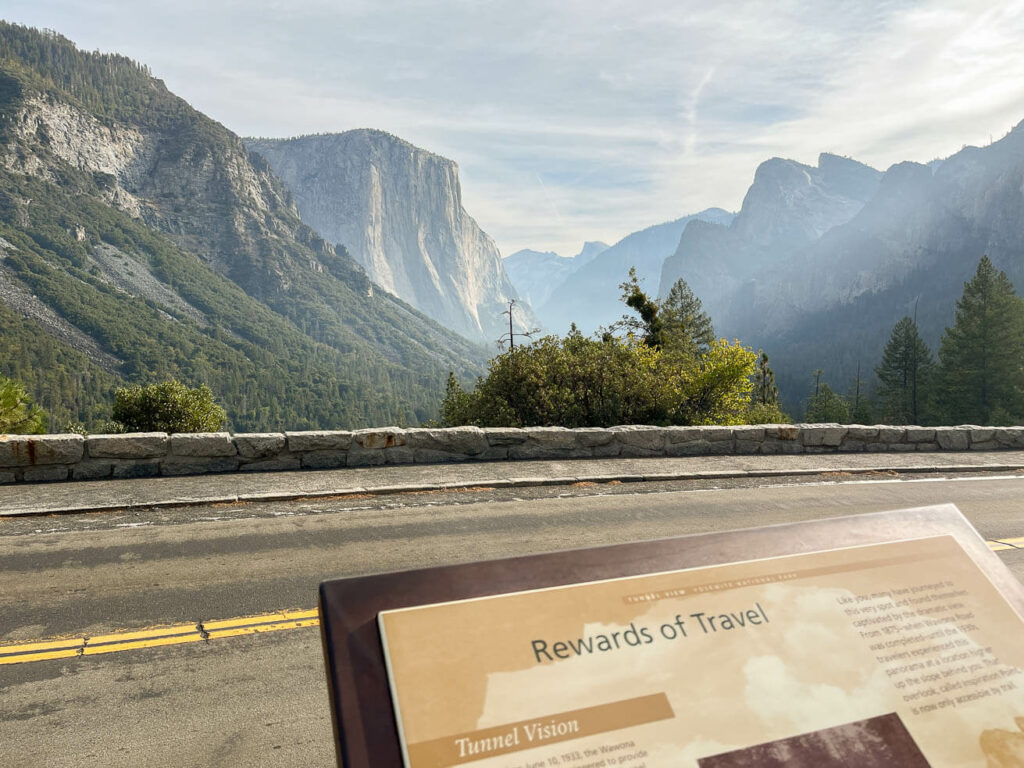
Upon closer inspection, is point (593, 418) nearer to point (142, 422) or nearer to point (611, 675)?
point (142, 422)

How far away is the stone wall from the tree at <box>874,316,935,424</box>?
5837 cm

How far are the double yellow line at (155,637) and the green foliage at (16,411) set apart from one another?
936cm

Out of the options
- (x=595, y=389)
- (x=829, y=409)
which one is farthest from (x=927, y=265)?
(x=595, y=389)

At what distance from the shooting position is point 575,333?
749 inches

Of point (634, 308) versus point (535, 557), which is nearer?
point (535, 557)

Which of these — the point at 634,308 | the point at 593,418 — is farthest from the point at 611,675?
the point at 634,308

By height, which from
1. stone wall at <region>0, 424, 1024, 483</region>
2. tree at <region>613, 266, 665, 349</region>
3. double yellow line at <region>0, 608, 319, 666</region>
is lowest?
double yellow line at <region>0, 608, 319, 666</region>

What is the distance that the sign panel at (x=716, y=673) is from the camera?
162 cm

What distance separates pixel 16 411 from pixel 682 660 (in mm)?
14339

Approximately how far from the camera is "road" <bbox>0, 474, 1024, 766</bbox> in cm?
358

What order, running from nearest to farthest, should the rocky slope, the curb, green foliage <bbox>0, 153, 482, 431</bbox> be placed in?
the curb, green foliage <bbox>0, 153, 482, 431</bbox>, the rocky slope

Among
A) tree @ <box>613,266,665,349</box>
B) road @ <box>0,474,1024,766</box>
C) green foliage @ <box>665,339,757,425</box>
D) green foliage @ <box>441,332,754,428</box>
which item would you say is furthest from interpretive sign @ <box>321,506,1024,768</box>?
tree @ <box>613,266,665,349</box>

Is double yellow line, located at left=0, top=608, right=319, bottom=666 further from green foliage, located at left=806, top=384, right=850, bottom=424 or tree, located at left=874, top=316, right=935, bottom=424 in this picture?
tree, located at left=874, top=316, right=935, bottom=424

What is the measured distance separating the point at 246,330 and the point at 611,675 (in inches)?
8188
